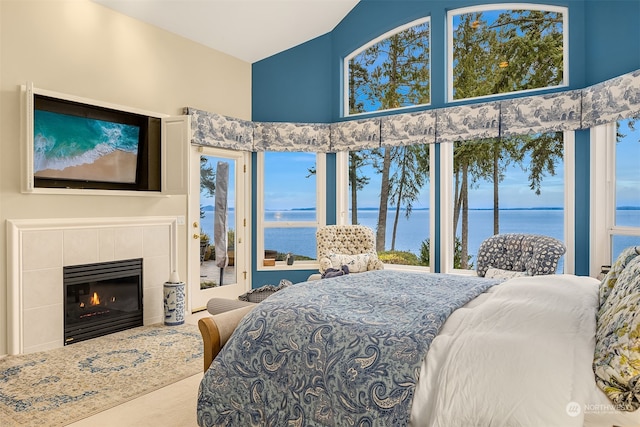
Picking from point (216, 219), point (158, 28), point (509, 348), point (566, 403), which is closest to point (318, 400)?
point (509, 348)

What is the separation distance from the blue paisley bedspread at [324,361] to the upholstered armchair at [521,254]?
202 centimetres

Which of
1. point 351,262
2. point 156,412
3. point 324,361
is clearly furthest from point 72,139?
point 324,361

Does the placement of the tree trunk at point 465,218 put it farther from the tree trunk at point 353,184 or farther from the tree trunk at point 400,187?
the tree trunk at point 353,184

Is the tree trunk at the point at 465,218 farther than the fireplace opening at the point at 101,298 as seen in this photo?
Yes

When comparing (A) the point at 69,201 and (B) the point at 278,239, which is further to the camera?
(B) the point at 278,239

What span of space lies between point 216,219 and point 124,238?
4.32ft

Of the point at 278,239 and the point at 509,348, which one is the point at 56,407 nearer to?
the point at 509,348

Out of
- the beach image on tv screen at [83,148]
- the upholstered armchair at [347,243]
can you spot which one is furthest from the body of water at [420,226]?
the beach image on tv screen at [83,148]

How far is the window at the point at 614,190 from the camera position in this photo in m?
3.98

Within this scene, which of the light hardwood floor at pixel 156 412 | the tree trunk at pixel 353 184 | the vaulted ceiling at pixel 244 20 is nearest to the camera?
the light hardwood floor at pixel 156 412

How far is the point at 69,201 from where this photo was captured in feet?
13.0

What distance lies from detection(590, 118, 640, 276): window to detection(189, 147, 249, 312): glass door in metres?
4.02

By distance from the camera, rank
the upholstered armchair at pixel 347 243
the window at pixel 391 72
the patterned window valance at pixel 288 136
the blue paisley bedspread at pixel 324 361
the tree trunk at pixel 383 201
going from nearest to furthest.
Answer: the blue paisley bedspread at pixel 324 361 < the upholstered armchair at pixel 347 243 < the window at pixel 391 72 < the tree trunk at pixel 383 201 < the patterned window valance at pixel 288 136

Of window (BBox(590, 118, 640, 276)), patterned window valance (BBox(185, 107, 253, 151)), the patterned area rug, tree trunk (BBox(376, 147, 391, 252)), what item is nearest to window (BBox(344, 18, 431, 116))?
tree trunk (BBox(376, 147, 391, 252))
